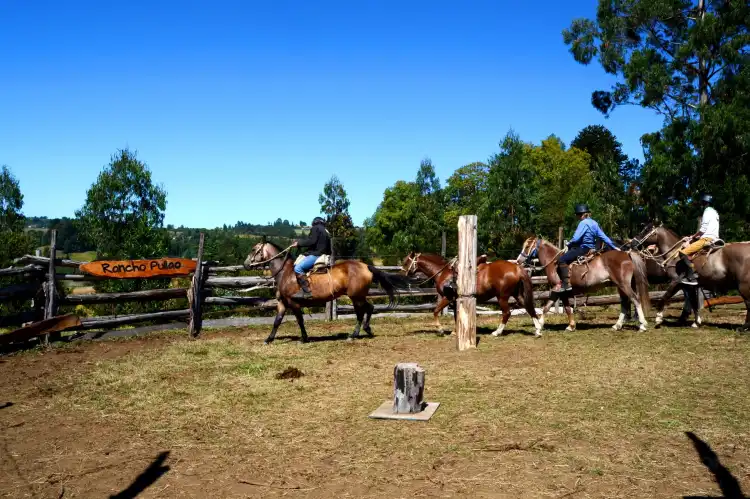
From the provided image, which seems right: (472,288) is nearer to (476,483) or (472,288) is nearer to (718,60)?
(476,483)

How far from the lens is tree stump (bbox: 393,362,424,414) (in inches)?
282

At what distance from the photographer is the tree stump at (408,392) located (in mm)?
7156

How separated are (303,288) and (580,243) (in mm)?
6691

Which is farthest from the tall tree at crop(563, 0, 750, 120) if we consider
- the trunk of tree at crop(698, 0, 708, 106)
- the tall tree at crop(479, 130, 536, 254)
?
the tall tree at crop(479, 130, 536, 254)

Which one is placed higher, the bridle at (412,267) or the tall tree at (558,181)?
the tall tree at (558,181)

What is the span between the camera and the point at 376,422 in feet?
22.9

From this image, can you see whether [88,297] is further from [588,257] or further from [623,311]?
[623,311]

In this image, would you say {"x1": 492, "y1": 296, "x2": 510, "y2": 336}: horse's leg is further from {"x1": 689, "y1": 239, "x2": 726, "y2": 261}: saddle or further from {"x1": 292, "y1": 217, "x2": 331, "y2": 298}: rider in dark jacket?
{"x1": 689, "y1": 239, "x2": 726, "y2": 261}: saddle

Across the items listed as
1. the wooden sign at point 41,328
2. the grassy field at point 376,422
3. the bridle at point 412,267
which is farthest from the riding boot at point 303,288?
the wooden sign at point 41,328

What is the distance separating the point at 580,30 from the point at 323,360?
23.8m

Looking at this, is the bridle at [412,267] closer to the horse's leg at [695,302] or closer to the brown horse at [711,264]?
the brown horse at [711,264]

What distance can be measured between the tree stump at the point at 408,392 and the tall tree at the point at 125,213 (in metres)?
30.9

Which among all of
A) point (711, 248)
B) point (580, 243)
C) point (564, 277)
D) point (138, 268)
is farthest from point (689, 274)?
point (138, 268)

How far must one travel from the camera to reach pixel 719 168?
22797 millimetres
